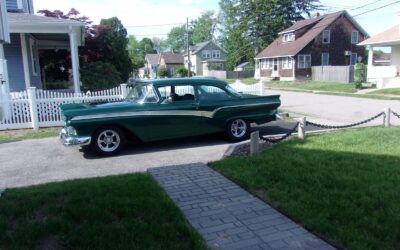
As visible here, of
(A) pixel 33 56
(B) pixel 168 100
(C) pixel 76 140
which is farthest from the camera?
(A) pixel 33 56

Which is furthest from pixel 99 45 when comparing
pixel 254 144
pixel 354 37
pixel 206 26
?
pixel 206 26

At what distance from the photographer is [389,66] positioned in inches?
1117

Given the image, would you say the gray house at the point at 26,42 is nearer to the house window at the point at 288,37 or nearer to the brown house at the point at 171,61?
the house window at the point at 288,37

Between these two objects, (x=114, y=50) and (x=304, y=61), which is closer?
(x=114, y=50)

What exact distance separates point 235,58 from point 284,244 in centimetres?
6106

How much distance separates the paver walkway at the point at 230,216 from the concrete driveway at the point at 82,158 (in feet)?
4.39

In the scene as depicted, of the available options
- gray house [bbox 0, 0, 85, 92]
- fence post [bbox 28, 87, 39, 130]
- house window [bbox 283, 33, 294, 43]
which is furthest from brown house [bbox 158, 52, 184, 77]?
fence post [bbox 28, 87, 39, 130]

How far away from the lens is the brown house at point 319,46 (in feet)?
143

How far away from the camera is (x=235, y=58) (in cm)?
6325

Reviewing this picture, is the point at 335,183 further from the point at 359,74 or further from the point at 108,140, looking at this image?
the point at 359,74

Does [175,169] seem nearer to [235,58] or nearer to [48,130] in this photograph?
[48,130]

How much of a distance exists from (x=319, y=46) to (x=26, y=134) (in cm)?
3985

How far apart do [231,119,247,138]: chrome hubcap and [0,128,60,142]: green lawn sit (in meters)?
5.27

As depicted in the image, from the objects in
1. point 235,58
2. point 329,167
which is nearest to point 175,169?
point 329,167
